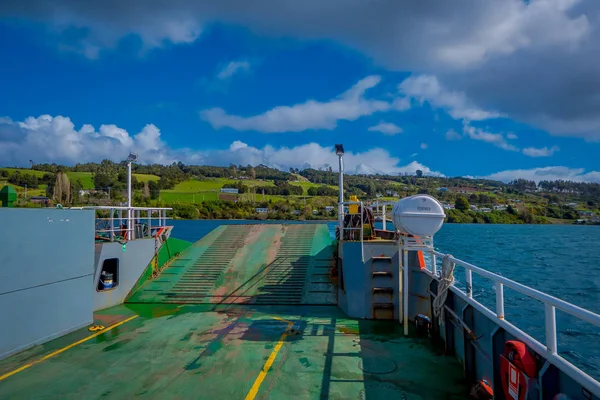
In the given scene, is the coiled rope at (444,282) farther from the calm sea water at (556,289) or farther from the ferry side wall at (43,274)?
the ferry side wall at (43,274)

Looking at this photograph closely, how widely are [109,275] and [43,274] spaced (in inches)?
120

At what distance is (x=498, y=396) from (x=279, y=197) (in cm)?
7430

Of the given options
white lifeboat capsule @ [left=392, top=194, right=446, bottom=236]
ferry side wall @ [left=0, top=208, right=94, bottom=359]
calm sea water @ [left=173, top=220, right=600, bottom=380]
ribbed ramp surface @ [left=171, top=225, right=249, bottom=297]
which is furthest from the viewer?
ribbed ramp surface @ [left=171, top=225, right=249, bottom=297]

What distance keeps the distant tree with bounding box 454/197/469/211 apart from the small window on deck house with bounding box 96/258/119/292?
263ft

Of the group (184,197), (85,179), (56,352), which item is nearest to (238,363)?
(56,352)

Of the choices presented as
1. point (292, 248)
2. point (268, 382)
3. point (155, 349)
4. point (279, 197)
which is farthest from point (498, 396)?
point (279, 197)

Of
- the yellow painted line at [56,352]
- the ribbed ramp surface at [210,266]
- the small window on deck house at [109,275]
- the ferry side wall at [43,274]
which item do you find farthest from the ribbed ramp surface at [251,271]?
the ferry side wall at [43,274]

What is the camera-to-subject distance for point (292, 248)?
44.4 feet

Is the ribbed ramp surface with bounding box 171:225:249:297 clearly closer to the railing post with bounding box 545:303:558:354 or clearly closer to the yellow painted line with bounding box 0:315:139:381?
the yellow painted line with bounding box 0:315:139:381

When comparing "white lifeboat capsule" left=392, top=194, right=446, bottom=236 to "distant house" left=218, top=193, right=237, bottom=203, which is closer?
"white lifeboat capsule" left=392, top=194, right=446, bottom=236

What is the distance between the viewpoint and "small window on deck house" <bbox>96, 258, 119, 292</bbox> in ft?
33.4

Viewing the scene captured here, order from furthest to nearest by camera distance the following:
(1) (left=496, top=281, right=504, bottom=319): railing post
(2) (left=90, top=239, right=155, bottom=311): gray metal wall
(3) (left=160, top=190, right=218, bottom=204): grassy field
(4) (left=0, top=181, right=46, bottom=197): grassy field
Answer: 1. (3) (left=160, top=190, right=218, bottom=204): grassy field
2. (2) (left=90, top=239, right=155, bottom=311): gray metal wall
3. (4) (left=0, top=181, right=46, bottom=197): grassy field
4. (1) (left=496, top=281, right=504, bottom=319): railing post

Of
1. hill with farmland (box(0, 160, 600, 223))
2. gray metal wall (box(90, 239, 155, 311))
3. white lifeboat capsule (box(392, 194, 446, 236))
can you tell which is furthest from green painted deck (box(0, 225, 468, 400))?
hill with farmland (box(0, 160, 600, 223))

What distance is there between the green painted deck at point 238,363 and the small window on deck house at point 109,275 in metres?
1.69
